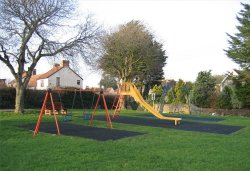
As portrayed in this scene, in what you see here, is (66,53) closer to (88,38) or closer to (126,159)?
(88,38)

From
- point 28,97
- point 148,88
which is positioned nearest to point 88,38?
point 28,97

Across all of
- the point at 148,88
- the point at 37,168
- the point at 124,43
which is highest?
the point at 124,43

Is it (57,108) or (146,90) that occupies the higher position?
(146,90)

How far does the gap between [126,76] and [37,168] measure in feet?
103

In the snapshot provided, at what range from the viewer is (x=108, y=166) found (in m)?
6.14

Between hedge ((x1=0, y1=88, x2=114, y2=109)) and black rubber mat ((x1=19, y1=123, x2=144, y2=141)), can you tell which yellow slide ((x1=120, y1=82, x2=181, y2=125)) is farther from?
hedge ((x1=0, y1=88, x2=114, y2=109))

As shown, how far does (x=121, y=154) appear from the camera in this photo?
7328 millimetres

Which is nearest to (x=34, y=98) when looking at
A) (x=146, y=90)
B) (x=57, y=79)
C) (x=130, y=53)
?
(x=130, y=53)

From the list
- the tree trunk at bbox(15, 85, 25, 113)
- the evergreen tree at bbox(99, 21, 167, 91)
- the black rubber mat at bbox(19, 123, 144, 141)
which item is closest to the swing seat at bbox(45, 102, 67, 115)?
the tree trunk at bbox(15, 85, 25, 113)

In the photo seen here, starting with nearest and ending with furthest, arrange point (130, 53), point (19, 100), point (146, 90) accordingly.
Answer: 1. point (19, 100)
2. point (130, 53)
3. point (146, 90)

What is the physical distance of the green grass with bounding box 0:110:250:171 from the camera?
20.4 ft

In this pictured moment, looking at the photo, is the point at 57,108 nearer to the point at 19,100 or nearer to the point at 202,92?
the point at 19,100

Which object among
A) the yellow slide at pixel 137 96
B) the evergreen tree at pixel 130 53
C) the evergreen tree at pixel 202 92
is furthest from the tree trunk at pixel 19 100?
the evergreen tree at pixel 202 92

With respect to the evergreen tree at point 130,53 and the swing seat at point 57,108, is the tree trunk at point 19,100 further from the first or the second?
the evergreen tree at point 130,53
